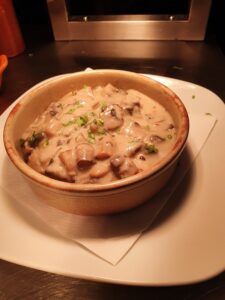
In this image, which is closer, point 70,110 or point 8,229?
point 8,229

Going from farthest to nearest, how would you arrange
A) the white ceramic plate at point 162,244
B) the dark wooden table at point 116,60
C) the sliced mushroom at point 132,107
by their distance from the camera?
the dark wooden table at point 116,60, the sliced mushroom at point 132,107, the white ceramic plate at point 162,244

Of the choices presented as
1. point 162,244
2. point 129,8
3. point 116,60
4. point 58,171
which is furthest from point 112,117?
point 129,8

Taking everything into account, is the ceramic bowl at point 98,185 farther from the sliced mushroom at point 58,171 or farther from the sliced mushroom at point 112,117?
the sliced mushroom at point 112,117

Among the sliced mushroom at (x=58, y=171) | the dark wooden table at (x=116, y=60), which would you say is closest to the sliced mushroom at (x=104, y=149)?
the sliced mushroom at (x=58, y=171)

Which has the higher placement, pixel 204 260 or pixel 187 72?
pixel 204 260

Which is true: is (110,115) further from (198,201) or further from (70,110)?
(198,201)

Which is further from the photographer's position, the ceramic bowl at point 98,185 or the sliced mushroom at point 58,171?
the sliced mushroom at point 58,171

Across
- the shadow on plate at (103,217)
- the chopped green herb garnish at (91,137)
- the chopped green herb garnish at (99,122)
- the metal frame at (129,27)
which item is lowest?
the metal frame at (129,27)

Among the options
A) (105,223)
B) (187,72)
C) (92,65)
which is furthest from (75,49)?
(105,223)
